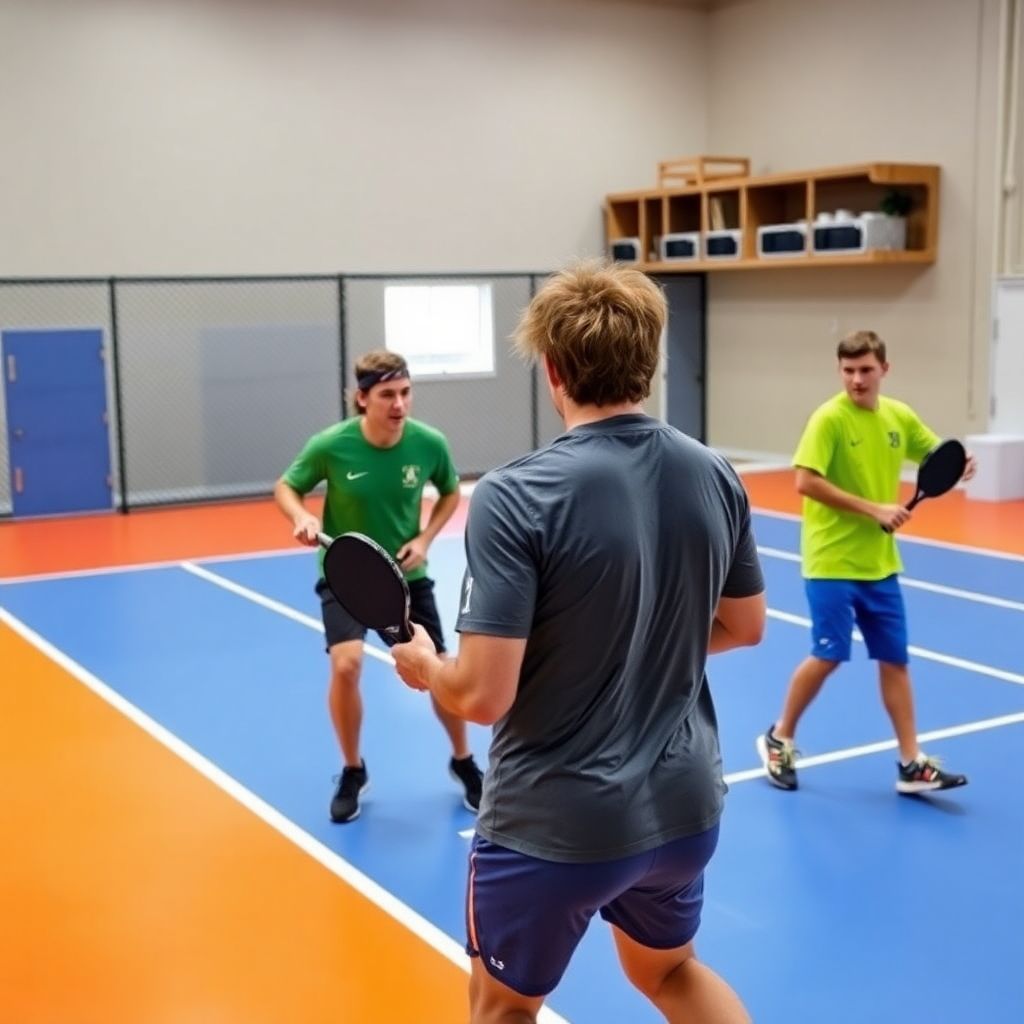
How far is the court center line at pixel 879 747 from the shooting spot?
6402 millimetres

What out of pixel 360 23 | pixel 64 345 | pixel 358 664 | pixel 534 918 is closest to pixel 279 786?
pixel 358 664

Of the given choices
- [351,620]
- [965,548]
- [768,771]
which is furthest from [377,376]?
[965,548]

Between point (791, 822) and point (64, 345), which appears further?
point (64, 345)

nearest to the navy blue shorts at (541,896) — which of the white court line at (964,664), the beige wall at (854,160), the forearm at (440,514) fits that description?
the forearm at (440,514)

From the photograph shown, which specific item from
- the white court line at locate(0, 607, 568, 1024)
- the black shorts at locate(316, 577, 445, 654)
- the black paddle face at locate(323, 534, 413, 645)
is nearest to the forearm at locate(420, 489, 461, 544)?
the black shorts at locate(316, 577, 445, 654)

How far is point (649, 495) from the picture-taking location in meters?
2.72

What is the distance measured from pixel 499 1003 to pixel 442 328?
1531 centimetres

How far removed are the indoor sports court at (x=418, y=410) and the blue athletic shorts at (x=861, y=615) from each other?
63cm

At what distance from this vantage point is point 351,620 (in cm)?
593

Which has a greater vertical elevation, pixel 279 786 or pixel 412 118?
pixel 412 118

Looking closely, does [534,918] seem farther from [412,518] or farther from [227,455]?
[227,455]

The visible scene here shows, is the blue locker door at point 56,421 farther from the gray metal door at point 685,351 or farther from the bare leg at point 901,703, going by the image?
the bare leg at point 901,703

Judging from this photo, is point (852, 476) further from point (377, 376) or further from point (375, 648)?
point (375, 648)

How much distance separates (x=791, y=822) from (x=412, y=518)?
200 centimetres
